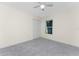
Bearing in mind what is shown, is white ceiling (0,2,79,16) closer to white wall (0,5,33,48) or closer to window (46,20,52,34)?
white wall (0,5,33,48)

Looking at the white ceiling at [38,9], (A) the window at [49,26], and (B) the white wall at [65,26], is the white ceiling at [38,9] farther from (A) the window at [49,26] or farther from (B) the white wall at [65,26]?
(A) the window at [49,26]

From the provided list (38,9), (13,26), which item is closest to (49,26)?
(38,9)

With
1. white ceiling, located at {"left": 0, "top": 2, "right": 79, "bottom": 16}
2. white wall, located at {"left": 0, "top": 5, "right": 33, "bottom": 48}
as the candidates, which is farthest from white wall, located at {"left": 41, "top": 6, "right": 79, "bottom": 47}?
white wall, located at {"left": 0, "top": 5, "right": 33, "bottom": 48}

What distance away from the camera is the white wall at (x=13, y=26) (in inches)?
164

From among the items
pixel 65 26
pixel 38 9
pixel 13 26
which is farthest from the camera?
pixel 65 26

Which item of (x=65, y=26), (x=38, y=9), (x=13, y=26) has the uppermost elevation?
(x=38, y=9)

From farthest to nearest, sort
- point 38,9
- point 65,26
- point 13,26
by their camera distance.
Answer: point 65,26 < point 38,9 < point 13,26

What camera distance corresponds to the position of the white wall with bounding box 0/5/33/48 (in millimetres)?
4164

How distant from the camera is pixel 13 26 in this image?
14.3 feet

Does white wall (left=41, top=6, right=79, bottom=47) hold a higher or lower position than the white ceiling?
lower

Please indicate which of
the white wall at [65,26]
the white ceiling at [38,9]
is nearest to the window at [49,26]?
the white wall at [65,26]

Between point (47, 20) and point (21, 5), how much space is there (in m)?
1.23

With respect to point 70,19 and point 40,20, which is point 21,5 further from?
point 70,19

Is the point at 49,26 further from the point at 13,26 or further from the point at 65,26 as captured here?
the point at 13,26
